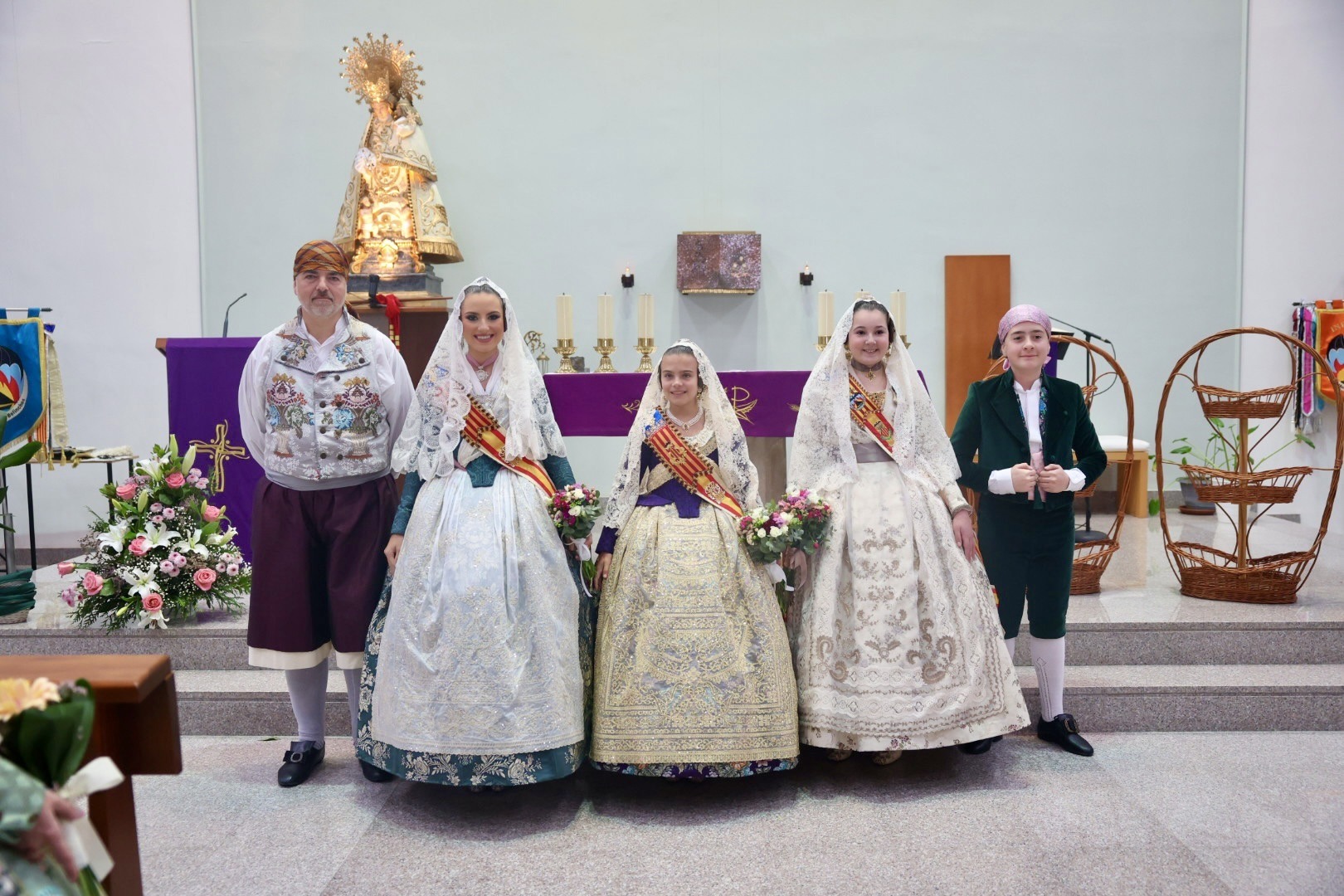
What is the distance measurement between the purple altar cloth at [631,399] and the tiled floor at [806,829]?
1.64 m

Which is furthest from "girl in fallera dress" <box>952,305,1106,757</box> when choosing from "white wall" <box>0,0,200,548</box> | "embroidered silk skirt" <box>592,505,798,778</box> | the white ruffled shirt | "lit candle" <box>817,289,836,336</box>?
"white wall" <box>0,0,200,548</box>

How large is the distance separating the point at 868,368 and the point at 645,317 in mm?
2330

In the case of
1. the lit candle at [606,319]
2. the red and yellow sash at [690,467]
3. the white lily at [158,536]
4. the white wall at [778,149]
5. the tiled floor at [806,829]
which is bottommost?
the tiled floor at [806,829]

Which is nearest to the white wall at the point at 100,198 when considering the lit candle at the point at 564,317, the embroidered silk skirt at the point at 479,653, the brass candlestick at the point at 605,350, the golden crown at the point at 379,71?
the golden crown at the point at 379,71

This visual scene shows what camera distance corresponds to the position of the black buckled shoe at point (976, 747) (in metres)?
3.70

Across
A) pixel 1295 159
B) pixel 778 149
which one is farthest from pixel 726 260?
pixel 1295 159

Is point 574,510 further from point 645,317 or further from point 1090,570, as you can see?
point 1090,570

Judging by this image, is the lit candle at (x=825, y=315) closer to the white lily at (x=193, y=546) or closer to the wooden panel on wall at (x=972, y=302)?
the wooden panel on wall at (x=972, y=302)

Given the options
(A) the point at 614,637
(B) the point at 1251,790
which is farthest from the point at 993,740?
(A) the point at 614,637

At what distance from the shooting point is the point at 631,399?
481 centimetres

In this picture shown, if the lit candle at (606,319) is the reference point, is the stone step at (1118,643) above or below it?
below

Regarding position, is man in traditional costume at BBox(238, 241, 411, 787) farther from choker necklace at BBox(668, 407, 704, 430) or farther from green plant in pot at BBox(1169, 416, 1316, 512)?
green plant in pot at BBox(1169, 416, 1316, 512)

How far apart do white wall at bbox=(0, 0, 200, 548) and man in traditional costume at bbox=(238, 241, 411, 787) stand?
4585mm

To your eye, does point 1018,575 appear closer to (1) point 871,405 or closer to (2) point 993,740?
(2) point 993,740
